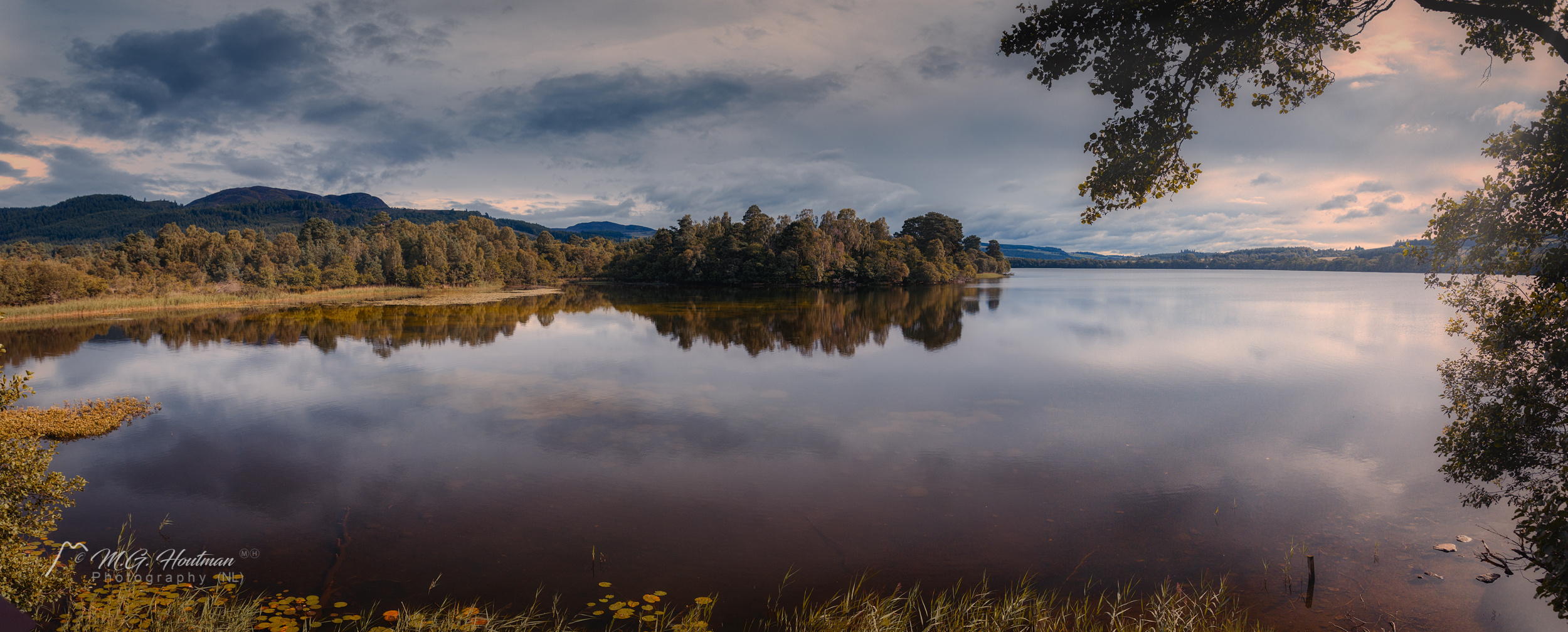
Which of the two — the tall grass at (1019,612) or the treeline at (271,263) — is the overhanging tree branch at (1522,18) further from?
the treeline at (271,263)

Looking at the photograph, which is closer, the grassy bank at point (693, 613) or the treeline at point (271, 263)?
the grassy bank at point (693, 613)

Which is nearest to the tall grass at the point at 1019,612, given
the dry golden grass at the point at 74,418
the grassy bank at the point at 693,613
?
the grassy bank at the point at 693,613

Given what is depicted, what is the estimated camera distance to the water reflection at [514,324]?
30547mm

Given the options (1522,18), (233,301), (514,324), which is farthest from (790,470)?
(233,301)

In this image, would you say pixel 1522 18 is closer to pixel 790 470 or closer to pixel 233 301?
pixel 790 470

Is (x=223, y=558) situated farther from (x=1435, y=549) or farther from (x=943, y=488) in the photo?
(x=1435, y=549)

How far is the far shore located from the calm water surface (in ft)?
73.7

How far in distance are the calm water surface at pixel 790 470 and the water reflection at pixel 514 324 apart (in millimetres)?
3350

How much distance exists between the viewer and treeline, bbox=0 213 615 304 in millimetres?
46281

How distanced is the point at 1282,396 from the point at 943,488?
47.3ft

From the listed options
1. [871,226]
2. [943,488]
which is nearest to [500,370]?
[943,488]

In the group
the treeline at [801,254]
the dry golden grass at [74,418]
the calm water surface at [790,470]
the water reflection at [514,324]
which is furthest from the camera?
the treeline at [801,254]

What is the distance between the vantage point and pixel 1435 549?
8969mm

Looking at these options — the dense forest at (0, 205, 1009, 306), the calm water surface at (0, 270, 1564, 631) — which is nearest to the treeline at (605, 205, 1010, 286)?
the dense forest at (0, 205, 1009, 306)
